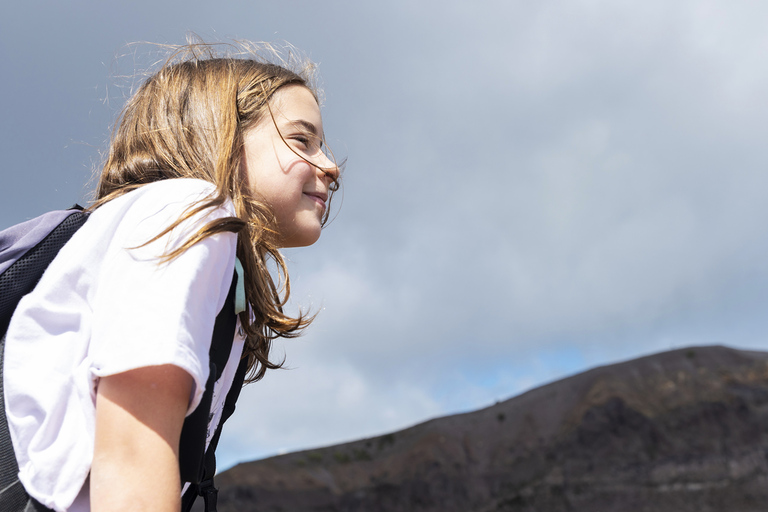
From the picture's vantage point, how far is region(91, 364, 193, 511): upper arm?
0.58 metres

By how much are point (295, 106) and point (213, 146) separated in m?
0.26

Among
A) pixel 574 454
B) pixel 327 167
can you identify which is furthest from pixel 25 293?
pixel 574 454

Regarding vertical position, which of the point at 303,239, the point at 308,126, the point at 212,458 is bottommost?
the point at 212,458

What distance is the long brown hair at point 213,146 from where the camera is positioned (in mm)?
997

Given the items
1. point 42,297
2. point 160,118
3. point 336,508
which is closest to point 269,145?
point 160,118

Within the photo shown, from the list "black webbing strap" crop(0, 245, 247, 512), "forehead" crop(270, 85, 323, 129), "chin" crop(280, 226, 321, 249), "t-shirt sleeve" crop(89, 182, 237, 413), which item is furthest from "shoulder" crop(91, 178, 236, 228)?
"forehead" crop(270, 85, 323, 129)

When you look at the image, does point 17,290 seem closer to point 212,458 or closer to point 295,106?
point 212,458

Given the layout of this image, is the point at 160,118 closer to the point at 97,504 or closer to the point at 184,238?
the point at 184,238

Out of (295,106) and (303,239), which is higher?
(295,106)

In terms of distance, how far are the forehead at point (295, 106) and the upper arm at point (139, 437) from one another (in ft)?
2.45

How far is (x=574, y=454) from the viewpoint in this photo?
10.0 m

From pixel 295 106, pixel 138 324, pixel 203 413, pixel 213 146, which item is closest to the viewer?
pixel 138 324

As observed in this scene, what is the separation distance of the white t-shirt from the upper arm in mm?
27

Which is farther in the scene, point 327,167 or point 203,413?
point 327,167
